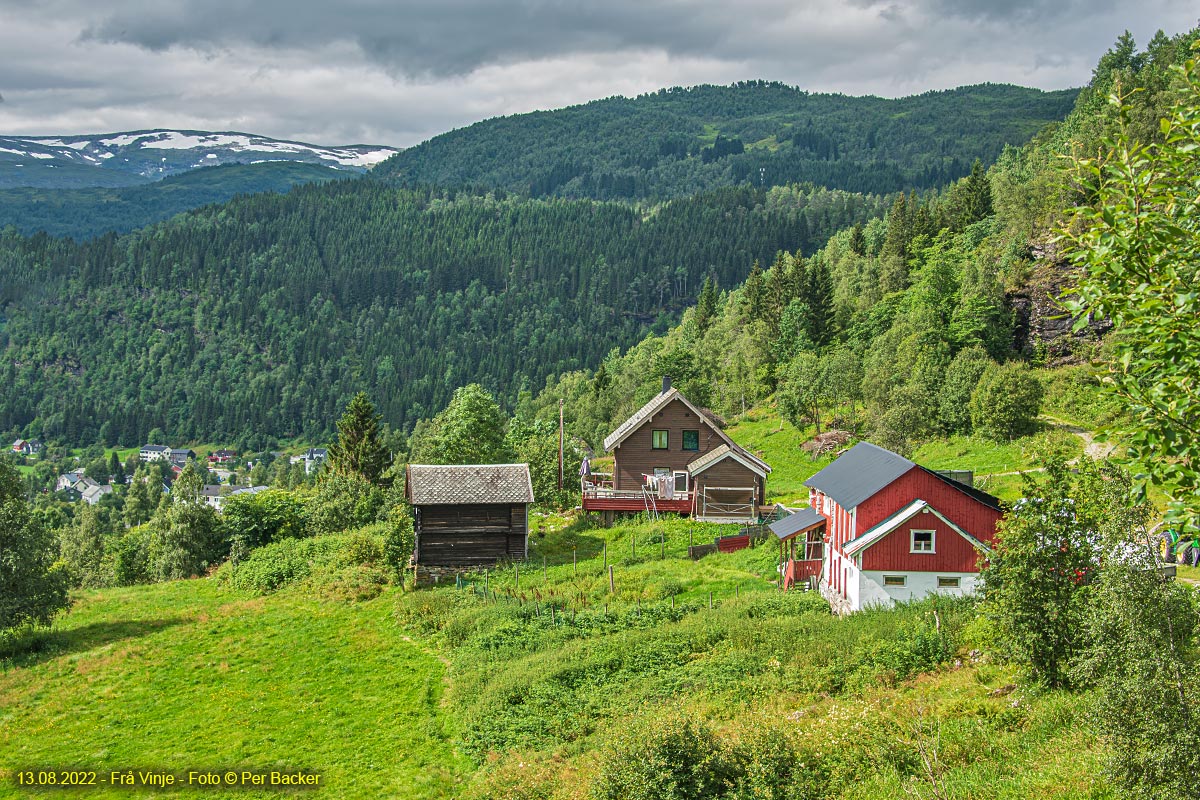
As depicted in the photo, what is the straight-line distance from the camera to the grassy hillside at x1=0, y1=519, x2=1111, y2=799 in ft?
61.1

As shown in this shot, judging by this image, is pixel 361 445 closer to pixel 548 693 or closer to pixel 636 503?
pixel 636 503

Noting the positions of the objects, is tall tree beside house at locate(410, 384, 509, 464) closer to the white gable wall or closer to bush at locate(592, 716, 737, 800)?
the white gable wall

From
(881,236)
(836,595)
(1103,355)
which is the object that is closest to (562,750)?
(836,595)

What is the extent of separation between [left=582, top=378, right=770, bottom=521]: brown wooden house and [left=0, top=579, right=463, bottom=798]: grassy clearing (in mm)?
18153

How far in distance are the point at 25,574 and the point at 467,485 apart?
→ 19.3 metres

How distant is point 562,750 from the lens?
22625mm

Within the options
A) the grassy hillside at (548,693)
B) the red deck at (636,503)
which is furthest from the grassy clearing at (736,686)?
the red deck at (636,503)

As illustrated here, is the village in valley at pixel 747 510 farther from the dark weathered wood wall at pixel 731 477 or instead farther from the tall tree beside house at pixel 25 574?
the tall tree beside house at pixel 25 574

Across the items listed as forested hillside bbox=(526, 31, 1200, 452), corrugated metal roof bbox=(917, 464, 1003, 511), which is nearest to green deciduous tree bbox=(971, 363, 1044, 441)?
forested hillside bbox=(526, 31, 1200, 452)

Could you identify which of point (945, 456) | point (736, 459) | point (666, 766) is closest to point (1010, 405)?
point (945, 456)

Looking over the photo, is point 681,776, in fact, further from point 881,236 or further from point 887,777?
point 881,236

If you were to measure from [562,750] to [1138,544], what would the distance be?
1395 cm

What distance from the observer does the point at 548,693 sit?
26312 mm

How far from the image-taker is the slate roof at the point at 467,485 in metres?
45.5
